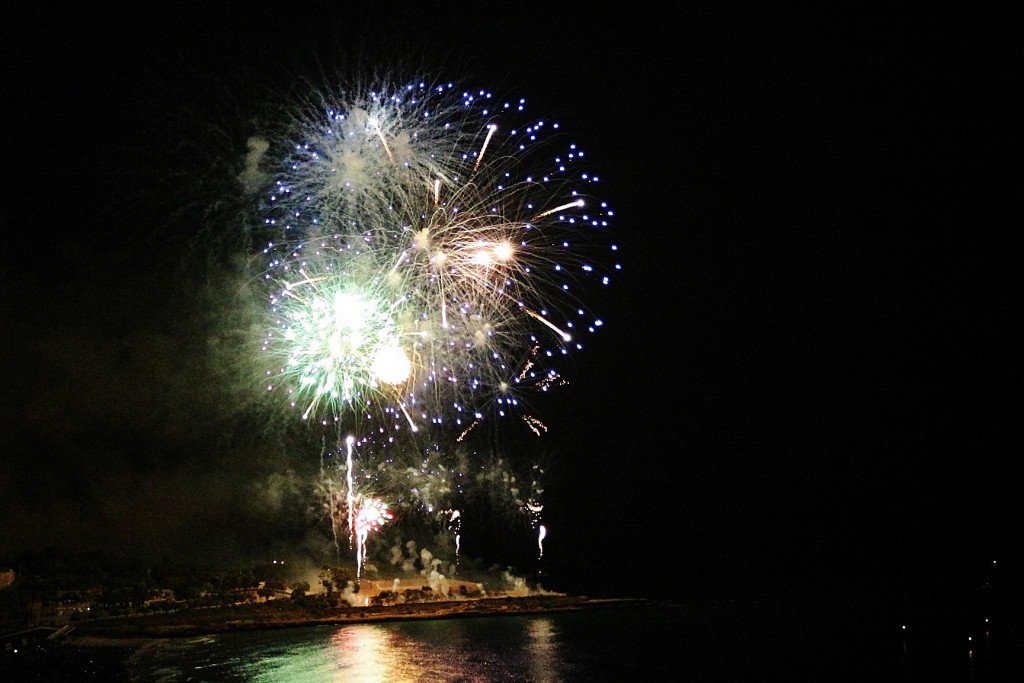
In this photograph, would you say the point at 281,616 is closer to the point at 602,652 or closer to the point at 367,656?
the point at 367,656

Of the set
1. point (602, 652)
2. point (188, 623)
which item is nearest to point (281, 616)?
point (188, 623)

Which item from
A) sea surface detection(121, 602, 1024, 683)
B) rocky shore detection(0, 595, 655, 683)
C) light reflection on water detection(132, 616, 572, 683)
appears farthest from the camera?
sea surface detection(121, 602, 1024, 683)

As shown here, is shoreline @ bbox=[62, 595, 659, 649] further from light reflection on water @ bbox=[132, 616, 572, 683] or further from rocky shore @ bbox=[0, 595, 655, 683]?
light reflection on water @ bbox=[132, 616, 572, 683]

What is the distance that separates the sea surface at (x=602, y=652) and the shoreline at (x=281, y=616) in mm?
1531

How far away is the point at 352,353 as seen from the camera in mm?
17859

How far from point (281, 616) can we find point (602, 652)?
19.8 m

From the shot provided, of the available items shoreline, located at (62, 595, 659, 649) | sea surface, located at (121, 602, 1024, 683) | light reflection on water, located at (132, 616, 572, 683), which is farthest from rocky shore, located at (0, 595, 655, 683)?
light reflection on water, located at (132, 616, 572, 683)

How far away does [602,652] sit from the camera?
25.7 m

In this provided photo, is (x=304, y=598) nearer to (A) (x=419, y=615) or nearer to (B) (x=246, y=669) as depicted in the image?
(A) (x=419, y=615)

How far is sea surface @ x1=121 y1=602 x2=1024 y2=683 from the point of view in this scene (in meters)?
21.1

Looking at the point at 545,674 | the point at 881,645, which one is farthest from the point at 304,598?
the point at 881,645

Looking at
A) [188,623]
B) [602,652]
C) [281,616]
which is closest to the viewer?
[602,652]

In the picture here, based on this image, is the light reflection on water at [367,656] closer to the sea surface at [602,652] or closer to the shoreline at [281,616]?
the sea surface at [602,652]

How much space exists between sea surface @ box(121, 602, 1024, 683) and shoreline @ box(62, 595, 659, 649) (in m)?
1.53
